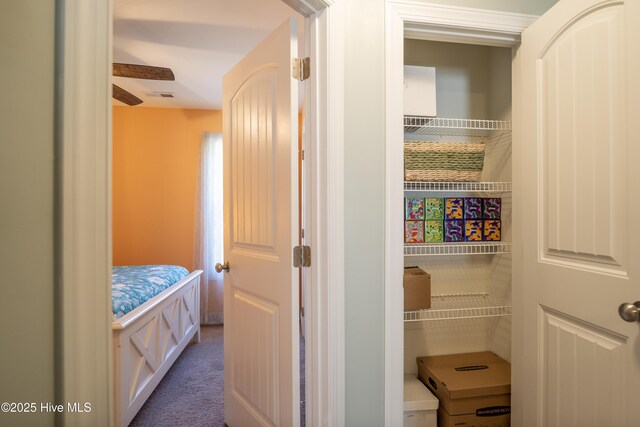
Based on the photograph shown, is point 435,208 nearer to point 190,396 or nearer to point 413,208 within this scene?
point 413,208

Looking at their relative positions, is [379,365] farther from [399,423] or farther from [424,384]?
[424,384]

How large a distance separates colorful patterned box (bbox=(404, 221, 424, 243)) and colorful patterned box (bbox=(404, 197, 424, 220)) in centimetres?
3

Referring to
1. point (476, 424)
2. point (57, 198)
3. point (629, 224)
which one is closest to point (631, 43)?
point (629, 224)

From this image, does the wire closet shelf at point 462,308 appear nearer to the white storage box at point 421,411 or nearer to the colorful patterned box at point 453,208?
the white storage box at point 421,411

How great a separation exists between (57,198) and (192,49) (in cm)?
245

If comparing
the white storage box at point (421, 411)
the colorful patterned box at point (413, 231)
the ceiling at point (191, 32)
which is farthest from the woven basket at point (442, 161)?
the white storage box at point (421, 411)

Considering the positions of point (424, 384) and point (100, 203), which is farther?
point (424, 384)

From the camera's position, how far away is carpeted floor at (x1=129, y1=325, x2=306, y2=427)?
202cm

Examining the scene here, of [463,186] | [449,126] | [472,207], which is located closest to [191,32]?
[449,126]

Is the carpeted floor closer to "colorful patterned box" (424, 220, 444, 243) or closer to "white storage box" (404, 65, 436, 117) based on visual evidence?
"colorful patterned box" (424, 220, 444, 243)

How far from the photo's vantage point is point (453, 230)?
175 centimetres

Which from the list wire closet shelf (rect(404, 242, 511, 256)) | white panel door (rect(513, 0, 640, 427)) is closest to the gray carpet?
wire closet shelf (rect(404, 242, 511, 256))

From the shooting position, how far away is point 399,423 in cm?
132

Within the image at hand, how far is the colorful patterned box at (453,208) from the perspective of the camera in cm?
175
